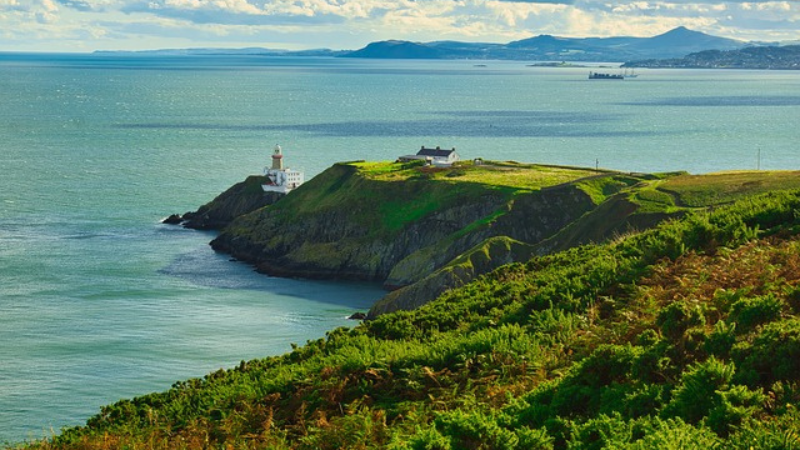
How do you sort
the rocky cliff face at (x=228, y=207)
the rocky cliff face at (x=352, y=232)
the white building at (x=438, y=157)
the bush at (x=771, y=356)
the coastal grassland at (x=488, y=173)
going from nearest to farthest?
the bush at (x=771, y=356)
the rocky cliff face at (x=352, y=232)
the coastal grassland at (x=488, y=173)
the rocky cliff face at (x=228, y=207)
the white building at (x=438, y=157)

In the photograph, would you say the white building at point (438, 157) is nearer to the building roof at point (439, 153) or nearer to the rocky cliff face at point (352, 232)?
the building roof at point (439, 153)

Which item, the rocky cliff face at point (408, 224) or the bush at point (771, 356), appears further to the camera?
the rocky cliff face at point (408, 224)

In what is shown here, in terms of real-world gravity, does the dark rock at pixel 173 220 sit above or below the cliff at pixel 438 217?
below

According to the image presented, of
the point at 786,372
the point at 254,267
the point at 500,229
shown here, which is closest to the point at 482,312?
the point at 786,372

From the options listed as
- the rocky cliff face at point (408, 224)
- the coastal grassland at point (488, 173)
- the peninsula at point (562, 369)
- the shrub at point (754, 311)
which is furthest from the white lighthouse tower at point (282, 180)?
the shrub at point (754, 311)

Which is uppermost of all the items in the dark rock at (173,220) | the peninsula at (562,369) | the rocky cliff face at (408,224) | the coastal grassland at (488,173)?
the peninsula at (562,369)

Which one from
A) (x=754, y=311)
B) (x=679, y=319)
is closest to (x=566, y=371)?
(x=679, y=319)

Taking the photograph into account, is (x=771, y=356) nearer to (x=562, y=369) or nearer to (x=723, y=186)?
(x=562, y=369)
